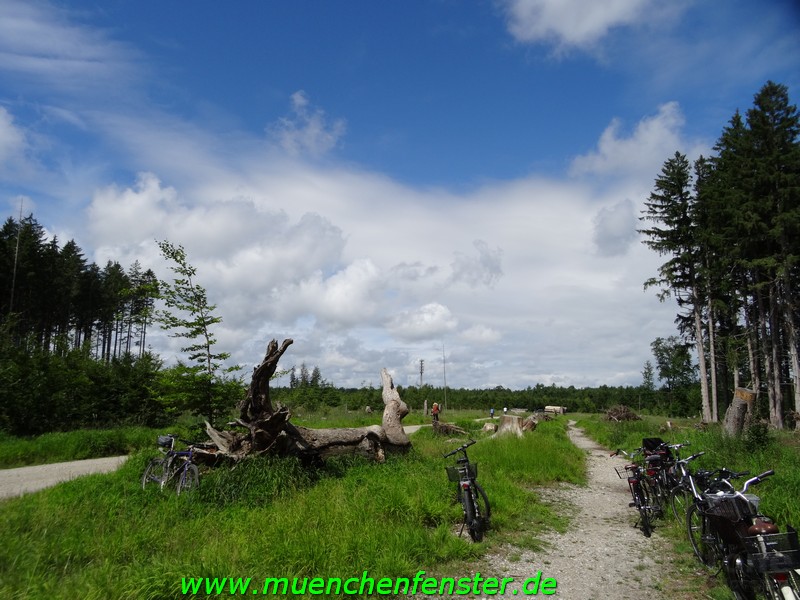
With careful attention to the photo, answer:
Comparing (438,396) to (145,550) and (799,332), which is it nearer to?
(799,332)

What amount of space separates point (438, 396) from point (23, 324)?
168ft

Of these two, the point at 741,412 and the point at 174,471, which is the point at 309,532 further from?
the point at 741,412

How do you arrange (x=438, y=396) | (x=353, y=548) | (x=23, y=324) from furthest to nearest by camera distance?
(x=438, y=396), (x=23, y=324), (x=353, y=548)

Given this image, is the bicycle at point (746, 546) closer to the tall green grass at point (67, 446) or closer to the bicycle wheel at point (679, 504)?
the bicycle wheel at point (679, 504)

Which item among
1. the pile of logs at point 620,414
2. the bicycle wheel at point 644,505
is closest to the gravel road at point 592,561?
the bicycle wheel at point 644,505

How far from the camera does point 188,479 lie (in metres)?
8.19

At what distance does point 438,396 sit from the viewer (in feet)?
227

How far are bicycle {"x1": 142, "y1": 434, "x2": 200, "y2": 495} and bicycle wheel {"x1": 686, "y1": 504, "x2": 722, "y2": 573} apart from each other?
304 inches

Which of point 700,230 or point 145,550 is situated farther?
point 700,230

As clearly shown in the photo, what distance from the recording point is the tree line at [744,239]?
20.5 metres

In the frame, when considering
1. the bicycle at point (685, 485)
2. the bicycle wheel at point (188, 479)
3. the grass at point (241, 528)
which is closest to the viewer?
the grass at point (241, 528)

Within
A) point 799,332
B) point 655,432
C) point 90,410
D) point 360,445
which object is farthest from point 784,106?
point 90,410

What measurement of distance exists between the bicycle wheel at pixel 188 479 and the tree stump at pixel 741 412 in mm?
12906

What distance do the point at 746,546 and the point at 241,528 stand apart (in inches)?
225
